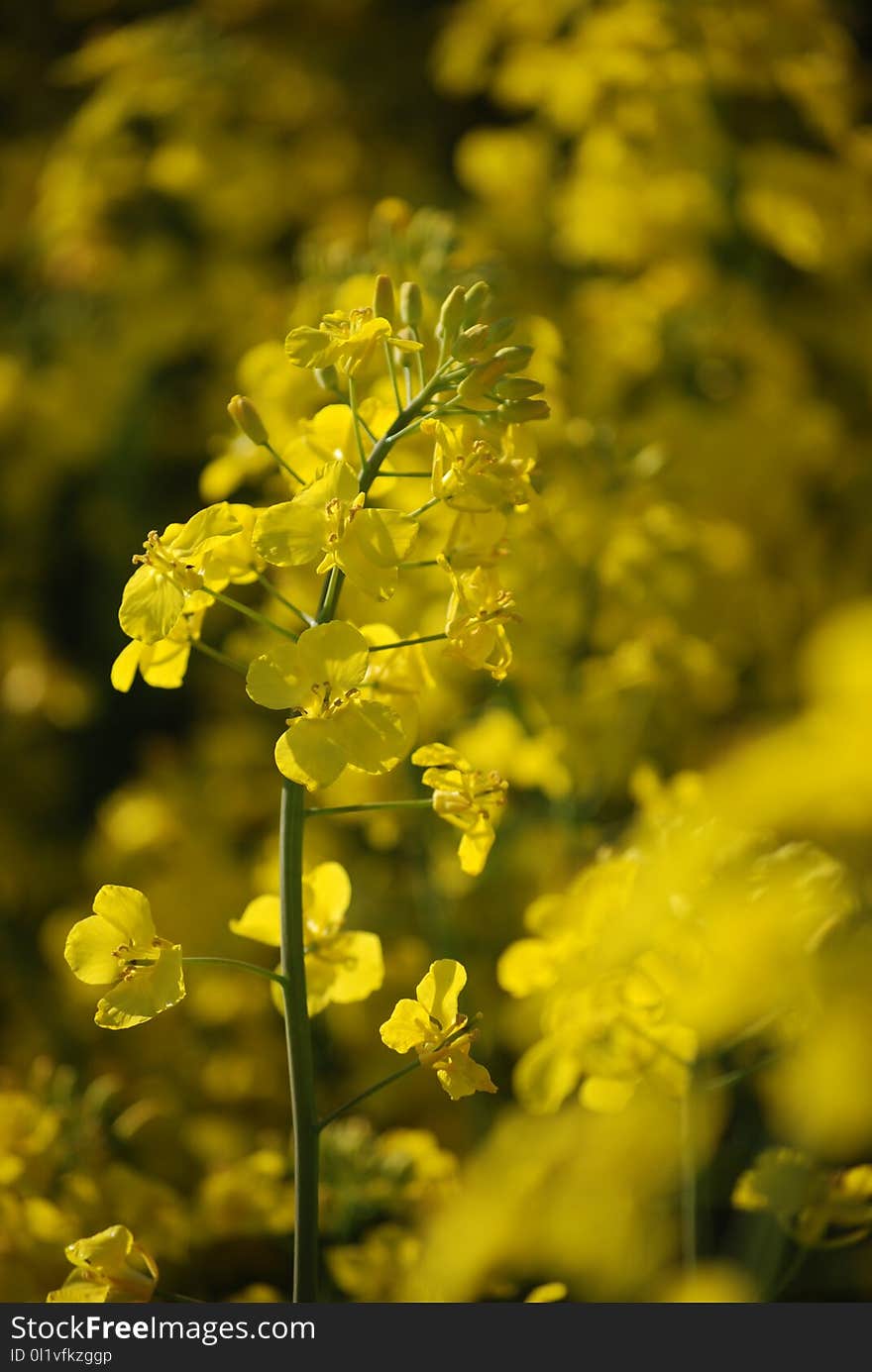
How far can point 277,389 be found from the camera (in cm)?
119

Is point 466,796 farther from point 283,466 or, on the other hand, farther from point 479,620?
point 283,466

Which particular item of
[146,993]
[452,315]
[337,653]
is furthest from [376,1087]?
[452,315]

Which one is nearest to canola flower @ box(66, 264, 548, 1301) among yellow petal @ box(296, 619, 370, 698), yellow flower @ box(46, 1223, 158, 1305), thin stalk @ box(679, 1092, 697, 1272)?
yellow petal @ box(296, 619, 370, 698)

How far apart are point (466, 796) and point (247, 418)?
294 mm

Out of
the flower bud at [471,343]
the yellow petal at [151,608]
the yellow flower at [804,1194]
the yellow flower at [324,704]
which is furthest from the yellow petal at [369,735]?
the yellow flower at [804,1194]

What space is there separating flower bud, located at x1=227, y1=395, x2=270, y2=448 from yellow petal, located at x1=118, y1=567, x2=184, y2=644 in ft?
0.42

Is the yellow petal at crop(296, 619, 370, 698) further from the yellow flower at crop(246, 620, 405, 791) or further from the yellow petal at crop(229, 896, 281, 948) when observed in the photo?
the yellow petal at crop(229, 896, 281, 948)

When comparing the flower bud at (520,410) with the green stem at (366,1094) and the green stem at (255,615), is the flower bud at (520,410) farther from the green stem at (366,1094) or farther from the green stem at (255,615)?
the green stem at (366,1094)

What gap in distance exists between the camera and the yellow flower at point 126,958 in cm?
73

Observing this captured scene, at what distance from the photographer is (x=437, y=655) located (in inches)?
38.0

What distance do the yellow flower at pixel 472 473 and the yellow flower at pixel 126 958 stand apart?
31 cm

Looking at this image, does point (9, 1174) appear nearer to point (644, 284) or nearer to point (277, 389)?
point (277, 389)

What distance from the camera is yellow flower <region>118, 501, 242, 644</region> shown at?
735 millimetres

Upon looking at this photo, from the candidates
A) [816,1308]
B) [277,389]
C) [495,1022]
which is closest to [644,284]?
[277,389]
